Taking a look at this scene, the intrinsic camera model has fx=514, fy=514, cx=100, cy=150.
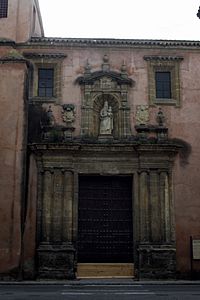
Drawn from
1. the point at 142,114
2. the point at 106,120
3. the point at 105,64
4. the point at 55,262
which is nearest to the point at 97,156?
the point at 106,120

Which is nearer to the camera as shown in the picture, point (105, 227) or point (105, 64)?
point (105, 227)

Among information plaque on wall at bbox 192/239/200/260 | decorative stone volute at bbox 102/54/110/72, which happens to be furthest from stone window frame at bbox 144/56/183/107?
information plaque on wall at bbox 192/239/200/260

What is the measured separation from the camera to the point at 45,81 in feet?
Result: 63.2

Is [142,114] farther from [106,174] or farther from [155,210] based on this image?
[155,210]

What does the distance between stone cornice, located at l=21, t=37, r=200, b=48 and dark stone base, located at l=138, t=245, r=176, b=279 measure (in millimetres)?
7422

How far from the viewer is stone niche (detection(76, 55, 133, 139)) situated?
18516mm

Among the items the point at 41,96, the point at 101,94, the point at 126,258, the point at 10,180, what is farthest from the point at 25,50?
the point at 126,258

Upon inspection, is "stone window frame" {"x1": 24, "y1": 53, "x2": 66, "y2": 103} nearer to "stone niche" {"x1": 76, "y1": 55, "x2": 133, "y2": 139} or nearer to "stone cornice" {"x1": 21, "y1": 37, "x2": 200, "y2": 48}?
"stone cornice" {"x1": 21, "y1": 37, "x2": 200, "y2": 48}

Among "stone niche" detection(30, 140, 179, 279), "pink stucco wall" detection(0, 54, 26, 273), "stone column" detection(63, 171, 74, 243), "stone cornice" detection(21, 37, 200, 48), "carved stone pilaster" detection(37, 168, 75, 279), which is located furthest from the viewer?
"stone cornice" detection(21, 37, 200, 48)

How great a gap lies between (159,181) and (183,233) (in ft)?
6.47

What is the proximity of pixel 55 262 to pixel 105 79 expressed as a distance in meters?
6.83

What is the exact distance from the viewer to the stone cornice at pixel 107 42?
62.5 ft

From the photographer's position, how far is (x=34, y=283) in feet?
52.9

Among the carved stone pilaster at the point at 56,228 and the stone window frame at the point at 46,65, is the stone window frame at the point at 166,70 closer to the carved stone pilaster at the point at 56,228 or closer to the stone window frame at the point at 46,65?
the stone window frame at the point at 46,65
